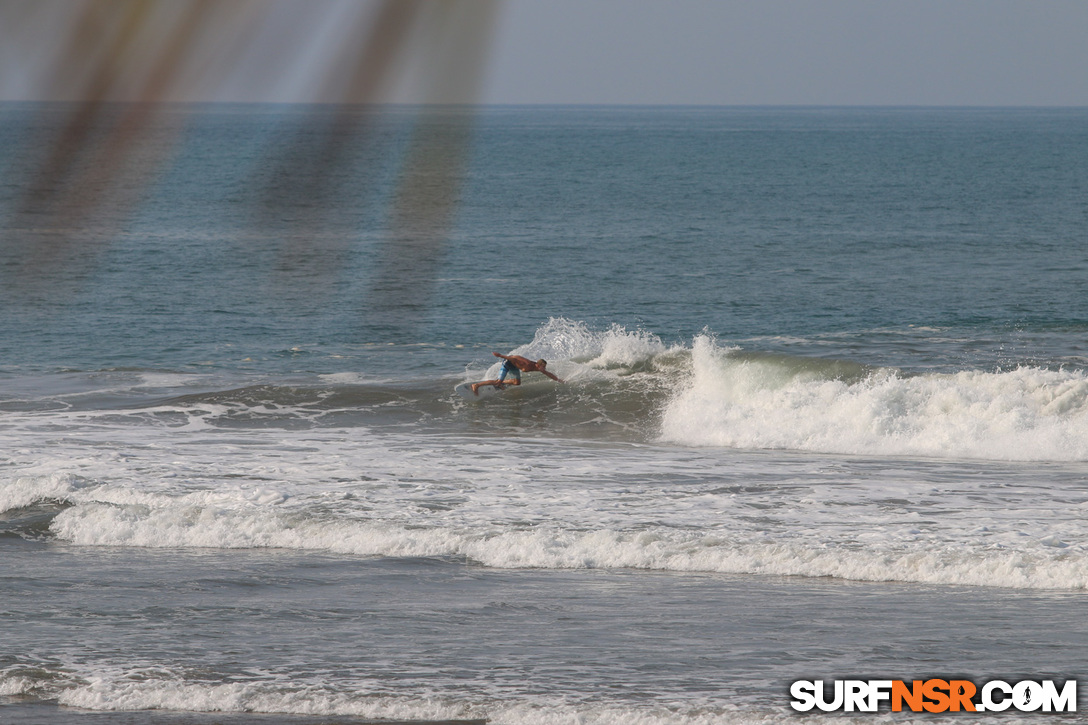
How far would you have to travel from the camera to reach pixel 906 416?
61.9 ft

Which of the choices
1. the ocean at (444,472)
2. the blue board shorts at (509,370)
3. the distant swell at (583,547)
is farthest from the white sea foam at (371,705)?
Answer: the blue board shorts at (509,370)

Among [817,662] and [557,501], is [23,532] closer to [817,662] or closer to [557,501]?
[557,501]

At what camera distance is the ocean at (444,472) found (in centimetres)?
114

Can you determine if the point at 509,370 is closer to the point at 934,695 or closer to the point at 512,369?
the point at 512,369

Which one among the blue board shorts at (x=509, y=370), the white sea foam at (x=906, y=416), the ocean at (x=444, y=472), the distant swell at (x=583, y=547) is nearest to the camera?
the ocean at (x=444, y=472)

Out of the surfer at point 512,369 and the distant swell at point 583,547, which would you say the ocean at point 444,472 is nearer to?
the distant swell at point 583,547

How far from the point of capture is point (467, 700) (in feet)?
22.4

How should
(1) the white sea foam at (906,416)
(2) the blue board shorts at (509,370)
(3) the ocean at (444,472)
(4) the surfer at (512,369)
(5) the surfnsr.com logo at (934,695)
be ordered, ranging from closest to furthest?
1. (3) the ocean at (444,472)
2. (5) the surfnsr.com logo at (934,695)
3. (1) the white sea foam at (906,416)
4. (4) the surfer at (512,369)
5. (2) the blue board shorts at (509,370)

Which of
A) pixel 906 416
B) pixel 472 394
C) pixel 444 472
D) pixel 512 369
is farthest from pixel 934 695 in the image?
pixel 512 369

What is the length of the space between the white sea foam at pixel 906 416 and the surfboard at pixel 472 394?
3.62 metres

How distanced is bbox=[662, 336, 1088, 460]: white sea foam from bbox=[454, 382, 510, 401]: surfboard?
3.62 meters

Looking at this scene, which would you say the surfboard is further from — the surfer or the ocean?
the ocean

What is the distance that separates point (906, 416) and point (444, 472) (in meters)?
8.39

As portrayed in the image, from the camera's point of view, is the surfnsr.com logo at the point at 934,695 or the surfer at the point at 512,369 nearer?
the surfnsr.com logo at the point at 934,695
